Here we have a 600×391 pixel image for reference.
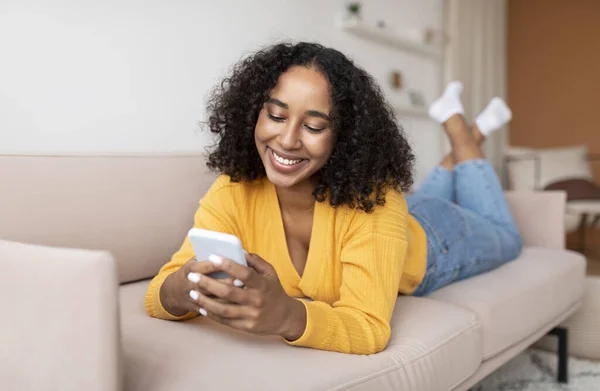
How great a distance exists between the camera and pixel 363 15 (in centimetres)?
332

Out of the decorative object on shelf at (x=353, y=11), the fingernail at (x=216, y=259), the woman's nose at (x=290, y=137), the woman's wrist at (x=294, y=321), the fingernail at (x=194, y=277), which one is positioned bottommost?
the woman's wrist at (x=294, y=321)

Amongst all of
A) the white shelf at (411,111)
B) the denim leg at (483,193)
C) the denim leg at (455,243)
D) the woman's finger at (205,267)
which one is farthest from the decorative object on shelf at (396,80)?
the woman's finger at (205,267)

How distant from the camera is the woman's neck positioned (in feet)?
3.94

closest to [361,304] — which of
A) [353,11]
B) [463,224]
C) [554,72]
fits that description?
[463,224]

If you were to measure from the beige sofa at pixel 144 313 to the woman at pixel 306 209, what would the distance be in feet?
0.22

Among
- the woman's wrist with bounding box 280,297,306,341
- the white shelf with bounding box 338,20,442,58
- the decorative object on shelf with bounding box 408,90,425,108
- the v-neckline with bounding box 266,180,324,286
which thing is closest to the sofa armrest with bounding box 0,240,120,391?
the woman's wrist with bounding box 280,297,306,341

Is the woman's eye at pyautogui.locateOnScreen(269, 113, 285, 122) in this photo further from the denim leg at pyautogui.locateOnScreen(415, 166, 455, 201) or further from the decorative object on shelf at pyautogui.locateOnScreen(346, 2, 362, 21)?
the decorative object on shelf at pyautogui.locateOnScreen(346, 2, 362, 21)

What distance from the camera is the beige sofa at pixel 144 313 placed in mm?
626

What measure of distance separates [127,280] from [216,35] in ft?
4.34

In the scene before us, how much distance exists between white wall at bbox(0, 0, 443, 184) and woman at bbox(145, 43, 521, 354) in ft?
1.53

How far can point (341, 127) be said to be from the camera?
1.12 m

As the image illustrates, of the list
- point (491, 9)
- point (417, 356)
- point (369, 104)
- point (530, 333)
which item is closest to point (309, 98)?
point (369, 104)

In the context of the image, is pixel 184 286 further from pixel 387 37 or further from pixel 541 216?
pixel 387 37

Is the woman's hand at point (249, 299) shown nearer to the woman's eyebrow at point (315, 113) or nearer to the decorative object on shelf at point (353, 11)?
the woman's eyebrow at point (315, 113)
